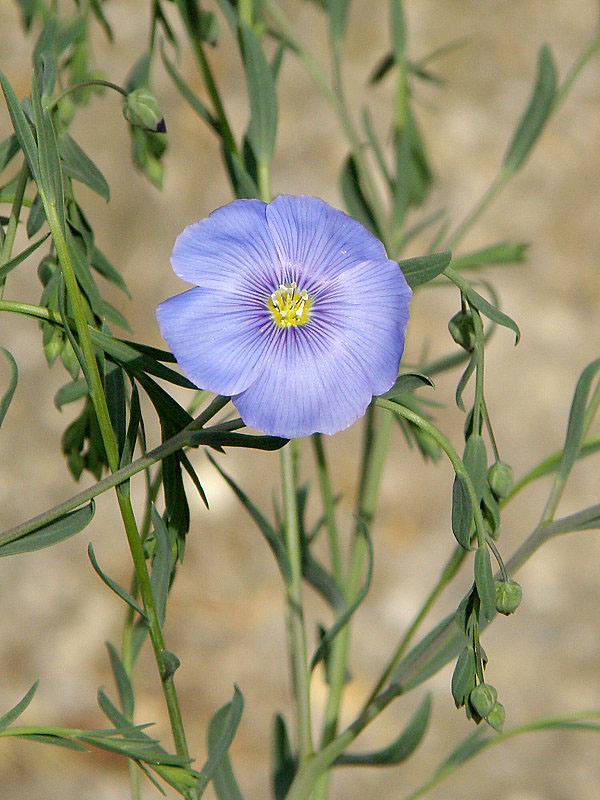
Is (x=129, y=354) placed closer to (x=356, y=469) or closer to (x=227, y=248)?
(x=227, y=248)

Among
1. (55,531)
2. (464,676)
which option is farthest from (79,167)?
(464,676)

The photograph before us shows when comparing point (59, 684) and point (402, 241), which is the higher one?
point (402, 241)

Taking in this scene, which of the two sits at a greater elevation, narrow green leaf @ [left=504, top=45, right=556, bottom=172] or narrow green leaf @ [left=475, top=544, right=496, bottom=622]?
narrow green leaf @ [left=504, top=45, right=556, bottom=172]

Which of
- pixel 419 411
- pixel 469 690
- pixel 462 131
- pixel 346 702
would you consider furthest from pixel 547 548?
pixel 469 690

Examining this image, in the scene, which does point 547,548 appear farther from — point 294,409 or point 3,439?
point 294,409

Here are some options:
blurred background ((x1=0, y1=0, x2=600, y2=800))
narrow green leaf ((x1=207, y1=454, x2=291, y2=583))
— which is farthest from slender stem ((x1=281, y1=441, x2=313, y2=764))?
blurred background ((x1=0, y1=0, x2=600, y2=800))

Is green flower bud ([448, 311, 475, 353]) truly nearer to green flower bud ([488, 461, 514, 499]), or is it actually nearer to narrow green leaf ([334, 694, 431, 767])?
green flower bud ([488, 461, 514, 499])
